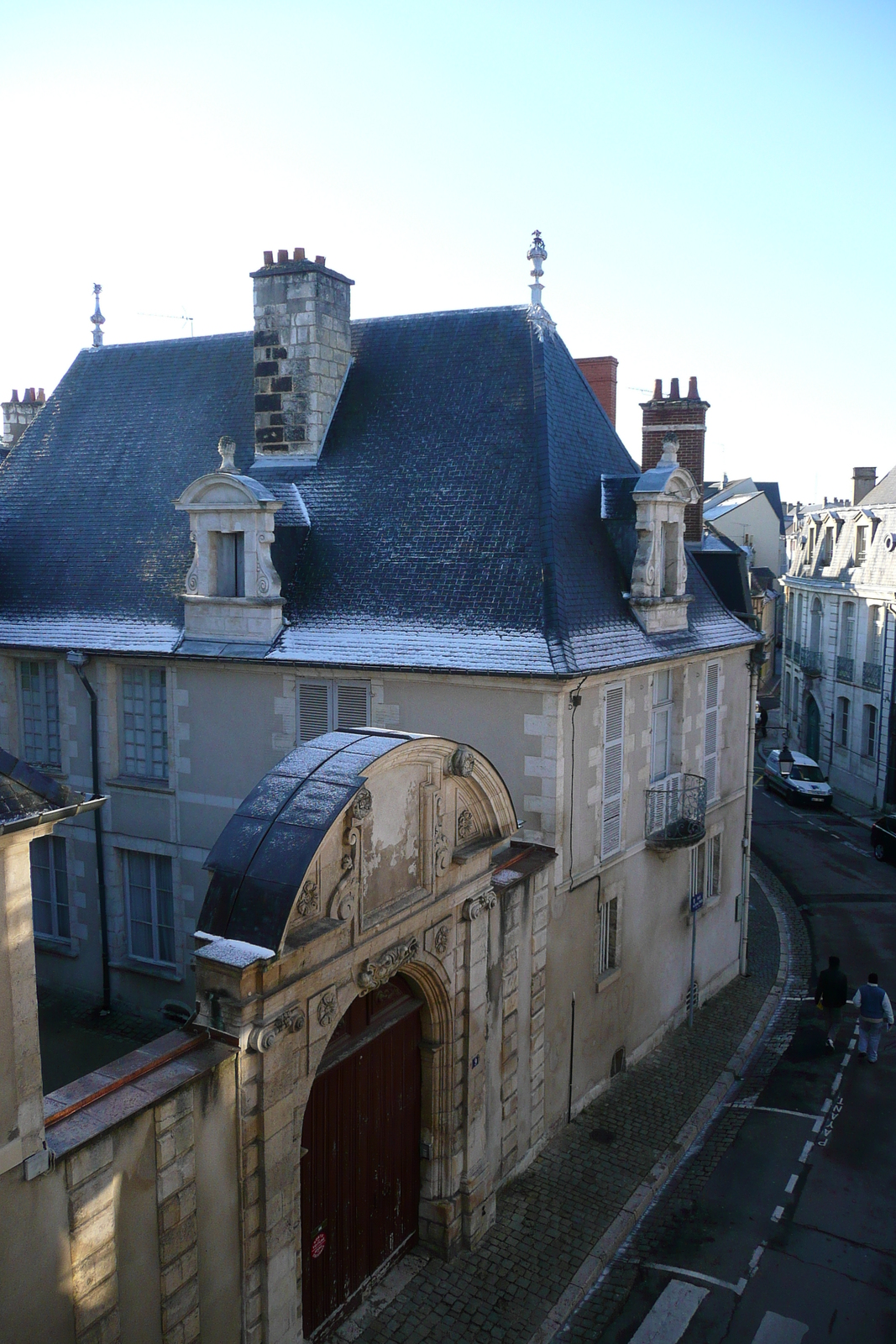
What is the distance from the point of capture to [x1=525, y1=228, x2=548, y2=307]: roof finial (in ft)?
49.3

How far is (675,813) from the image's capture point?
1527 cm

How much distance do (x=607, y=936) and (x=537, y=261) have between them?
32.2 feet

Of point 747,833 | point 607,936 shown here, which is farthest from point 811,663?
point 607,936

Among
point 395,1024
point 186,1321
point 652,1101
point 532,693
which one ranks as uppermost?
point 532,693

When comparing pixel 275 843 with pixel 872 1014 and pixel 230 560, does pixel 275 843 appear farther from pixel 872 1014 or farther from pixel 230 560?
pixel 872 1014

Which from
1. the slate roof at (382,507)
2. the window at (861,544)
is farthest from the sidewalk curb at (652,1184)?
the window at (861,544)

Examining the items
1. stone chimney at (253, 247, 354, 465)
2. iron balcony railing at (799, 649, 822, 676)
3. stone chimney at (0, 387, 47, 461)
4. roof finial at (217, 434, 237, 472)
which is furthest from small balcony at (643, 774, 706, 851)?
iron balcony railing at (799, 649, 822, 676)

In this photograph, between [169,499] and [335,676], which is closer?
A: [335,676]

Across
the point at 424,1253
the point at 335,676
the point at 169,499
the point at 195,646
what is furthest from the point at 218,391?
the point at 424,1253

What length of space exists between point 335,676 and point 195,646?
2.15 metres

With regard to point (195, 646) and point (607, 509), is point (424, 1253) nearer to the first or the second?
point (195, 646)

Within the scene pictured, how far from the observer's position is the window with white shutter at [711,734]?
55.2 ft

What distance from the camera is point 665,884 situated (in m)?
15.8

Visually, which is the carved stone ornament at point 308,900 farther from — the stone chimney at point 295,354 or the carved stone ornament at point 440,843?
the stone chimney at point 295,354
